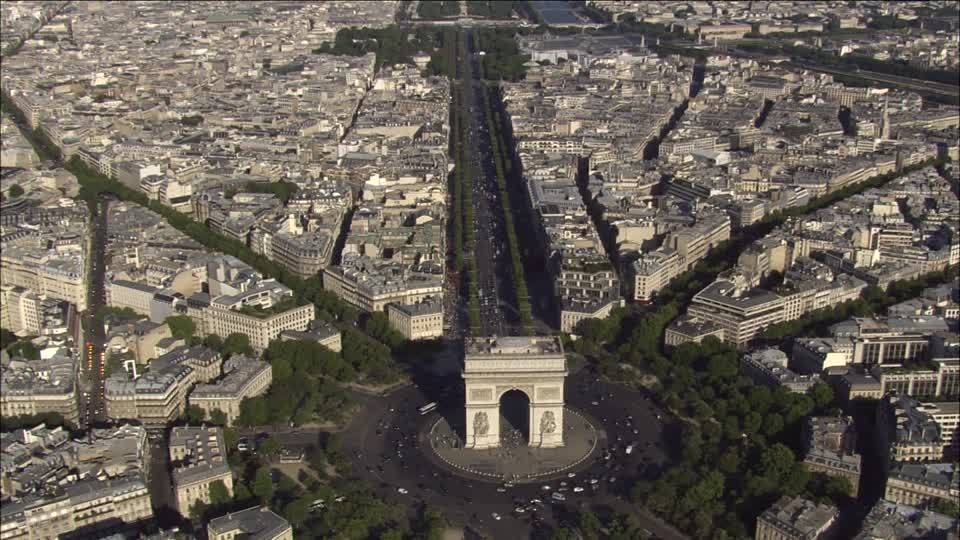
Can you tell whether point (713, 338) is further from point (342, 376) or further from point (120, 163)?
point (120, 163)

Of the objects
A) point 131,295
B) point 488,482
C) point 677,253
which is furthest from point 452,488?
point 677,253

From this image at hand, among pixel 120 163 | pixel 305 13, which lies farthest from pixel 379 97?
pixel 305 13

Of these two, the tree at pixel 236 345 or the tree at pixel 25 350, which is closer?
the tree at pixel 25 350

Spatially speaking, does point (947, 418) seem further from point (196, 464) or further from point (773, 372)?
point (196, 464)

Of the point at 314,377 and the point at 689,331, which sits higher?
the point at 689,331

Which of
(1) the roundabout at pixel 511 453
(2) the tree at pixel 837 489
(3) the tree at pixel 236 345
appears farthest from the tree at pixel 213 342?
(2) the tree at pixel 837 489

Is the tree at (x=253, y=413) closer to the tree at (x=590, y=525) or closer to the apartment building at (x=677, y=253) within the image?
the tree at (x=590, y=525)

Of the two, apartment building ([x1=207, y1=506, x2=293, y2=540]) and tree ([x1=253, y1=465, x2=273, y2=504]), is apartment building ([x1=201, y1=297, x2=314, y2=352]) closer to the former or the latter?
tree ([x1=253, y1=465, x2=273, y2=504])
